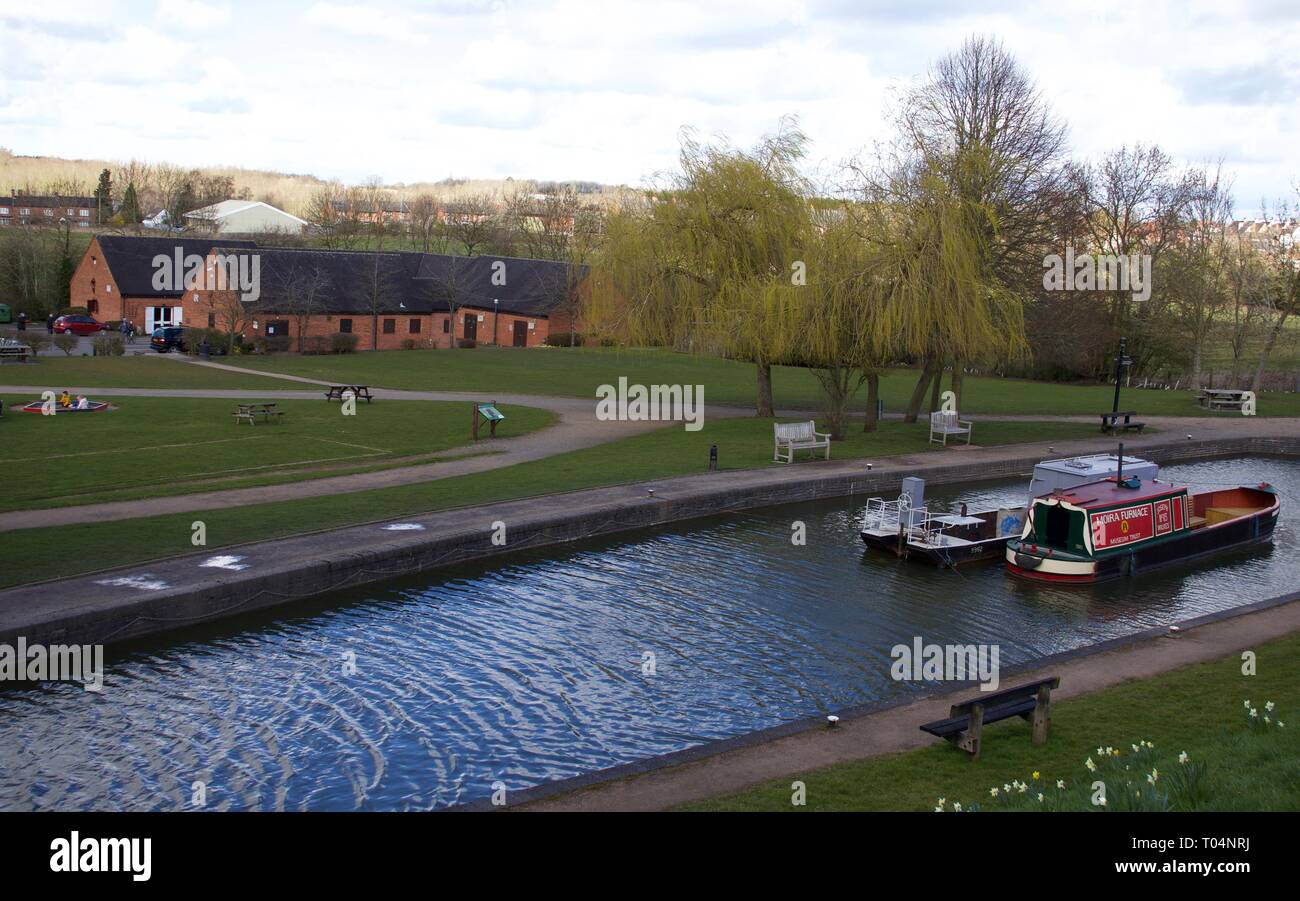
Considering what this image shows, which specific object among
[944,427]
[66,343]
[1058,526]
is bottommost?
[1058,526]

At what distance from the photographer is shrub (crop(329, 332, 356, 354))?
68250mm

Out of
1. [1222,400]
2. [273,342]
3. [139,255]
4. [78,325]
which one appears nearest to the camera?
[1222,400]

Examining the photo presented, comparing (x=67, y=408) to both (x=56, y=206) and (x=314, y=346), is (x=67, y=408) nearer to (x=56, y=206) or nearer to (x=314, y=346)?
(x=314, y=346)

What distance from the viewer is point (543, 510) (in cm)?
2577

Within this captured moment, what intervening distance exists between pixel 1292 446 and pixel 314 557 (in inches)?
1543

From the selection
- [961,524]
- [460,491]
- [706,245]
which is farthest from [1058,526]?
[706,245]

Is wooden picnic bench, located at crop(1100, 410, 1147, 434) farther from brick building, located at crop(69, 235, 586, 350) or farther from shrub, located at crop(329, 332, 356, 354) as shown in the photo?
shrub, located at crop(329, 332, 356, 354)

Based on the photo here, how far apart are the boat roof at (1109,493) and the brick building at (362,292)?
47.5 meters

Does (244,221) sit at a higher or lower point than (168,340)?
higher

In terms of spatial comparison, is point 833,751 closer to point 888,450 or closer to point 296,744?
point 296,744

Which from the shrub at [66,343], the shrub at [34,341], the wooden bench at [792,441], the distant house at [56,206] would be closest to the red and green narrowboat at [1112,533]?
the wooden bench at [792,441]

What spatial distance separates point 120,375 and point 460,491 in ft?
99.5

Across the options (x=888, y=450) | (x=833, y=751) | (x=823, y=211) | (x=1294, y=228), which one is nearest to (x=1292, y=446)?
(x=888, y=450)

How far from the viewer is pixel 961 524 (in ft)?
85.1
